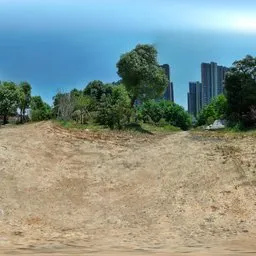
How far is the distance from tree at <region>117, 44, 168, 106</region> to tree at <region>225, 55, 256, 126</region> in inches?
190

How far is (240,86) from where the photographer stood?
25.6 metres

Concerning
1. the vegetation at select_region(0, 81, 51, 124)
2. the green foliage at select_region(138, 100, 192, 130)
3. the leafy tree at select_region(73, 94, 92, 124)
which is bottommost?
the leafy tree at select_region(73, 94, 92, 124)

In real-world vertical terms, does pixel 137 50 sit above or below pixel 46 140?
above

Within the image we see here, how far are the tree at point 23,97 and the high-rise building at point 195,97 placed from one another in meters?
36.7

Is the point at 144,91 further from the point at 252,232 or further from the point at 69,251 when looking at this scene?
the point at 69,251

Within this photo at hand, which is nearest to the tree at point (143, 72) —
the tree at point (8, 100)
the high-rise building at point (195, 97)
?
the tree at point (8, 100)

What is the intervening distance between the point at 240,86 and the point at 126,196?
16251mm

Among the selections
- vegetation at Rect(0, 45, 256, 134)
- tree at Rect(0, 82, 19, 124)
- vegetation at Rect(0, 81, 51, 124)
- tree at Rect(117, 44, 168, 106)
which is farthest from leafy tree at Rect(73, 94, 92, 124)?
tree at Rect(0, 82, 19, 124)

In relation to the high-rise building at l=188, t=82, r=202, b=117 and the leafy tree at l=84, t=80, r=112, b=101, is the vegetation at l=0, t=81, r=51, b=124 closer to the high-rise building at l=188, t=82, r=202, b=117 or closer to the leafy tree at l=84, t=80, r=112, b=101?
the leafy tree at l=84, t=80, r=112, b=101

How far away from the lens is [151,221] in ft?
31.0

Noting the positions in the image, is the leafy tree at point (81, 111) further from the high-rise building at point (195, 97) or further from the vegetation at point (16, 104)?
the high-rise building at point (195, 97)

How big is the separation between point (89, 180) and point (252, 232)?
497 centimetres

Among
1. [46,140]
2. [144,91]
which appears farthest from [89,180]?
[144,91]

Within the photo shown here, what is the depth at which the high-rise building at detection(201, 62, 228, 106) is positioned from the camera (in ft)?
175
